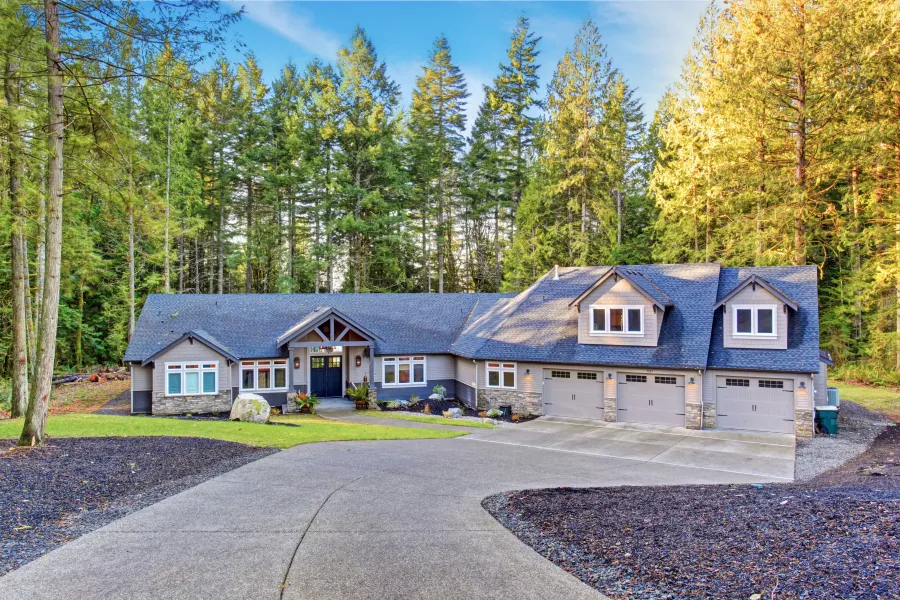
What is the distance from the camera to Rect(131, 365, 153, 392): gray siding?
1842 centimetres

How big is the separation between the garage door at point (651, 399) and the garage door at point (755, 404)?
1.22m

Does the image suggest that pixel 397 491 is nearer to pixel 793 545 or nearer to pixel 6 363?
pixel 793 545

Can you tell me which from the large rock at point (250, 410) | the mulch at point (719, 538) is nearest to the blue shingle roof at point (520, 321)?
the large rock at point (250, 410)

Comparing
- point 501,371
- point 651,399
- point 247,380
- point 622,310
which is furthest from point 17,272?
point 651,399

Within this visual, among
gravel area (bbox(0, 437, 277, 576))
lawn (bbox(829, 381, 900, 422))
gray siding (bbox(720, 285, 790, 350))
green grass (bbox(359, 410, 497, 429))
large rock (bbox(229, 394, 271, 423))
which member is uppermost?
gray siding (bbox(720, 285, 790, 350))

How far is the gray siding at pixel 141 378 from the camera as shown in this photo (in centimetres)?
1842

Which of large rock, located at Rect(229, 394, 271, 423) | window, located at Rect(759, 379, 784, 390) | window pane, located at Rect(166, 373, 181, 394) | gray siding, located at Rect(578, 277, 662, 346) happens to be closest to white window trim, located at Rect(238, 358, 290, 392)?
window pane, located at Rect(166, 373, 181, 394)

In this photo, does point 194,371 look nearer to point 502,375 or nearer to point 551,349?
point 502,375

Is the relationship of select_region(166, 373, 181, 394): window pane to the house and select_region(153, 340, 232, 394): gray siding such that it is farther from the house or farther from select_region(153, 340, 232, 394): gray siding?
select_region(153, 340, 232, 394): gray siding

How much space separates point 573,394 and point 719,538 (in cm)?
1284

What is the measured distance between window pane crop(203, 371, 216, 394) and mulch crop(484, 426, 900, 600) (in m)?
14.8

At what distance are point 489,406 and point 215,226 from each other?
23634mm

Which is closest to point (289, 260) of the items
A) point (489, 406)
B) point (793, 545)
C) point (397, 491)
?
point (489, 406)

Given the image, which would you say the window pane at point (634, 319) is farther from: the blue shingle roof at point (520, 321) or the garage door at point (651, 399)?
the garage door at point (651, 399)
